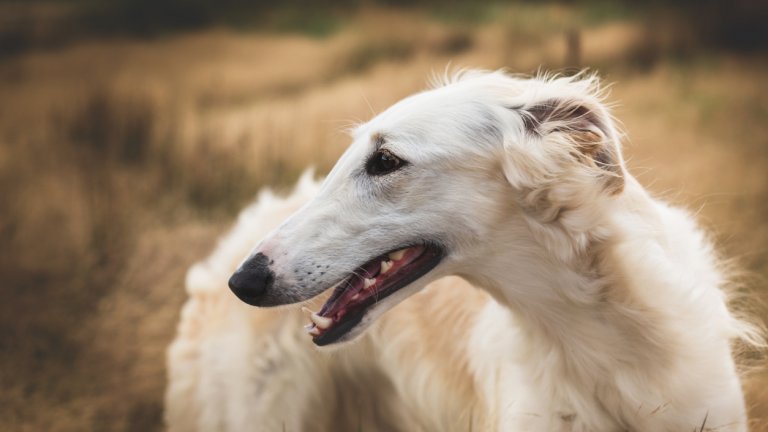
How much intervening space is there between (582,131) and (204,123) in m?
6.40

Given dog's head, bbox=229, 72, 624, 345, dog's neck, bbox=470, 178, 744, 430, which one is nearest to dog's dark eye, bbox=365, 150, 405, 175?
dog's head, bbox=229, 72, 624, 345

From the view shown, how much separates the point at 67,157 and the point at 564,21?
5785 mm

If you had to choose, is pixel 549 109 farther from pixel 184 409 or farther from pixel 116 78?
pixel 116 78

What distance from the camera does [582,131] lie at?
2877mm

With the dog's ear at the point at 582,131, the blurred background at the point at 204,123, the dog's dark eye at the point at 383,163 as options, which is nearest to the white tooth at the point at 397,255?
the dog's dark eye at the point at 383,163

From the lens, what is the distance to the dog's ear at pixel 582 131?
2.82 m

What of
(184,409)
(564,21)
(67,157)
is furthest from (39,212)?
(564,21)

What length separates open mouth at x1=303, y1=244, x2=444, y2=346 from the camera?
286 centimetres

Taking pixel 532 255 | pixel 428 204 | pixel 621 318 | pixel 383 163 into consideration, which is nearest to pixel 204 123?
pixel 383 163

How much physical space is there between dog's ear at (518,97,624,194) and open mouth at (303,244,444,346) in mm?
564

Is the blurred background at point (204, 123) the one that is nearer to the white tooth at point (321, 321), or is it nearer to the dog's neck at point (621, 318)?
the dog's neck at point (621, 318)

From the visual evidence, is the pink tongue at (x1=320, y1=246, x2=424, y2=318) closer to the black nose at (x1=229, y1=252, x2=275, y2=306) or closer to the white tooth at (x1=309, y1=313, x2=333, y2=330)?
the white tooth at (x1=309, y1=313, x2=333, y2=330)

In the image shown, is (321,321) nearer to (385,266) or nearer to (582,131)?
(385,266)

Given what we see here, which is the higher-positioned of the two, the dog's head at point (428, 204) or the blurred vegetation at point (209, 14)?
the blurred vegetation at point (209, 14)
